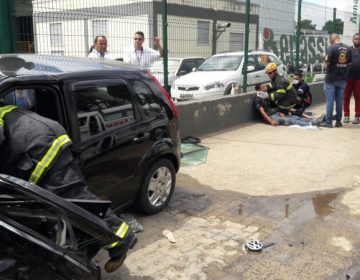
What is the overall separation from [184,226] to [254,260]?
88 cm

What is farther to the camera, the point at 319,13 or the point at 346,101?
the point at 319,13

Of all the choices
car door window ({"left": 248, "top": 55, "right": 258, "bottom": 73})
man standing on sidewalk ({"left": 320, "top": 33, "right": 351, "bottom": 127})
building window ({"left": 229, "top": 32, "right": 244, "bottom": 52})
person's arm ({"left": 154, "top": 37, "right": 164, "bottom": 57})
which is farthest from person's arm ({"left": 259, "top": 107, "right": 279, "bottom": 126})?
person's arm ({"left": 154, "top": 37, "right": 164, "bottom": 57})

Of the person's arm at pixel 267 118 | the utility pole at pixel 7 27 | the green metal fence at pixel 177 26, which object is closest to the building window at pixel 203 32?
the green metal fence at pixel 177 26

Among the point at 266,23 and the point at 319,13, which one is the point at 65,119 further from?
the point at 319,13

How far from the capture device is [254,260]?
139 inches

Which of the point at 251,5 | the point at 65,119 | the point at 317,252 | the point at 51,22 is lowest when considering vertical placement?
the point at 317,252

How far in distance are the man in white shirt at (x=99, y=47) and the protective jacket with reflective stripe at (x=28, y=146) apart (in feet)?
14.4

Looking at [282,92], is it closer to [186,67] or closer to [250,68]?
[250,68]

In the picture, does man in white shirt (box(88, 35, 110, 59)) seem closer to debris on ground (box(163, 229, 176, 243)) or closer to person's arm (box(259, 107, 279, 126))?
debris on ground (box(163, 229, 176, 243))

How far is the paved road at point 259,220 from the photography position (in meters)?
3.42

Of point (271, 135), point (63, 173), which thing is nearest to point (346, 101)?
point (271, 135)

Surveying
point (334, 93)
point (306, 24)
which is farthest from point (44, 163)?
point (306, 24)

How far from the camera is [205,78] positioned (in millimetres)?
10484

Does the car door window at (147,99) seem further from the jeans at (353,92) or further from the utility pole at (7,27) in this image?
the jeans at (353,92)
